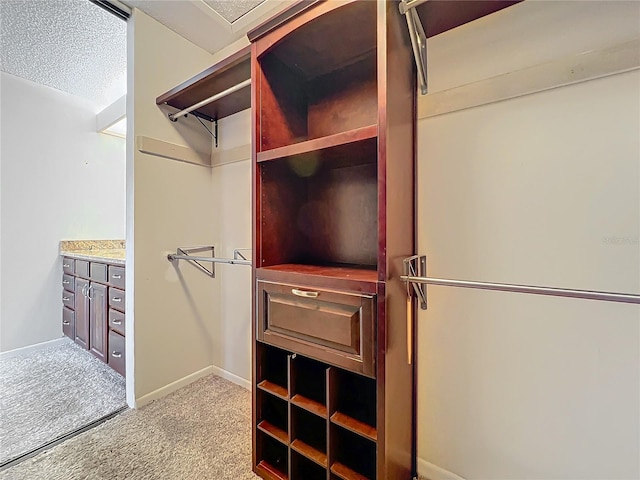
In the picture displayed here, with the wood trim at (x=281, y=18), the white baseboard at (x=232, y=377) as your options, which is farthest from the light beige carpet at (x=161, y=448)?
the wood trim at (x=281, y=18)

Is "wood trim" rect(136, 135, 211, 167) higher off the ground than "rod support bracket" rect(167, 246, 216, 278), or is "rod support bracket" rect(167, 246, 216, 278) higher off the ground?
"wood trim" rect(136, 135, 211, 167)

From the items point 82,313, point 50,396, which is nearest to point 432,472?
point 50,396

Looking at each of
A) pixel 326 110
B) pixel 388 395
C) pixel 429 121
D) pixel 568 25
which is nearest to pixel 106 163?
pixel 326 110

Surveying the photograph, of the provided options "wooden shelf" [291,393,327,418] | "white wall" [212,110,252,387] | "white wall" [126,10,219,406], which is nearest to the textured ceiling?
"white wall" [126,10,219,406]

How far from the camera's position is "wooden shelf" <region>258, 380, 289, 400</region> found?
48.7 inches

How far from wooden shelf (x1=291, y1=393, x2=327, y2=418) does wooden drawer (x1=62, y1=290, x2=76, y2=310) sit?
276cm

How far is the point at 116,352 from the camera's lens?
2.18m

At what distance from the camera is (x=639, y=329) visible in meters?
0.92

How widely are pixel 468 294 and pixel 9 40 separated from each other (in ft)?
11.8

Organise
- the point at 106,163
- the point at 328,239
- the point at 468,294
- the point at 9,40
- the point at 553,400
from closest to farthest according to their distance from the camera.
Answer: the point at 553,400, the point at 468,294, the point at 328,239, the point at 9,40, the point at 106,163

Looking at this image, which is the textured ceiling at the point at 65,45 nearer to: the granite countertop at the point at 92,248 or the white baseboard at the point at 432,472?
the granite countertop at the point at 92,248

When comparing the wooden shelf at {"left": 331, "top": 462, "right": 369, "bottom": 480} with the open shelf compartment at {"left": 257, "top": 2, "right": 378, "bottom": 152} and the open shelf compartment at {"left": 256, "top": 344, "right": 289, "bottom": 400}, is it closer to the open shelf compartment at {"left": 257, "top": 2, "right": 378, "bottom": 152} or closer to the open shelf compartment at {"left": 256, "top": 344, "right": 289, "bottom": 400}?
the open shelf compartment at {"left": 256, "top": 344, "right": 289, "bottom": 400}

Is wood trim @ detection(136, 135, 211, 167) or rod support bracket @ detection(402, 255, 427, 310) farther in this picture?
wood trim @ detection(136, 135, 211, 167)

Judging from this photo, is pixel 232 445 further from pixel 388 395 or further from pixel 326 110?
pixel 326 110
